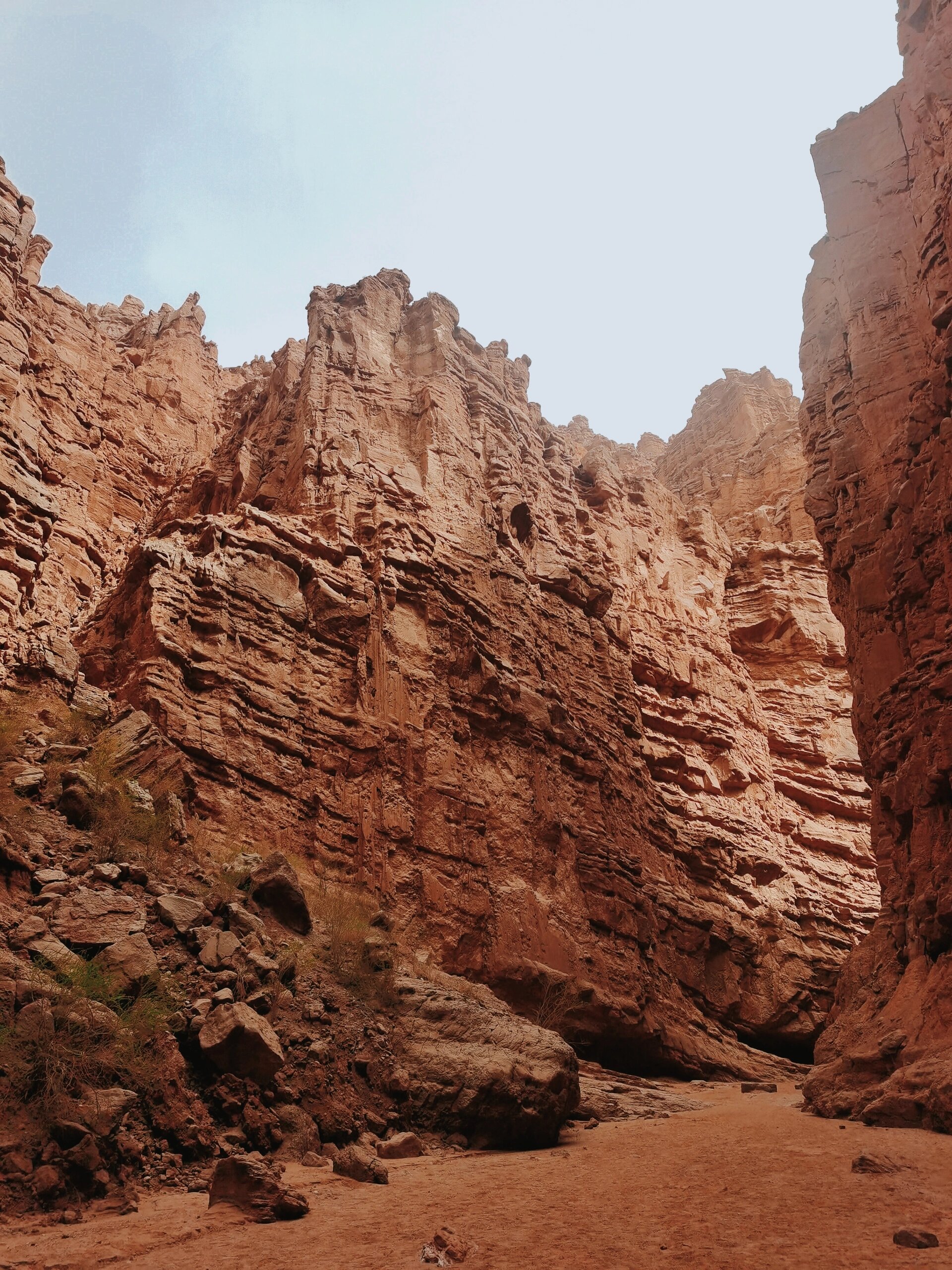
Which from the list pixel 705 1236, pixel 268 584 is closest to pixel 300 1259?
pixel 705 1236

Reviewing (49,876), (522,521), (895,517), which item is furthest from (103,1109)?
(522,521)

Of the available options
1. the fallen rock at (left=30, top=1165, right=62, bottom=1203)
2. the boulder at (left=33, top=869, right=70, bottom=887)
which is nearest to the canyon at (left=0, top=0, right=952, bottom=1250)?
the fallen rock at (left=30, top=1165, right=62, bottom=1203)

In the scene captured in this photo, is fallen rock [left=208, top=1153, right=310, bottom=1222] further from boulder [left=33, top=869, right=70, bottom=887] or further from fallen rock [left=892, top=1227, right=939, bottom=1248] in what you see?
fallen rock [left=892, top=1227, right=939, bottom=1248]

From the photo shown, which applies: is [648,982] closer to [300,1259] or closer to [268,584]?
[268,584]

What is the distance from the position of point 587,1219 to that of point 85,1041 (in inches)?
139

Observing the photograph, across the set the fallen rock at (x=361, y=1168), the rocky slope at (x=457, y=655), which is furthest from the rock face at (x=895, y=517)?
the rocky slope at (x=457, y=655)

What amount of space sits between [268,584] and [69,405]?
587 inches

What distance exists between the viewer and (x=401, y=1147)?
826 centimetres

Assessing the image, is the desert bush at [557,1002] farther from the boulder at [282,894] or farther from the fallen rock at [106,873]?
the fallen rock at [106,873]

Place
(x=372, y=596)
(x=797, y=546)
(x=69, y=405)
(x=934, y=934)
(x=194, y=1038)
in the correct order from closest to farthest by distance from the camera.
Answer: (x=194, y=1038), (x=934, y=934), (x=372, y=596), (x=69, y=405), (x=797, y=546)

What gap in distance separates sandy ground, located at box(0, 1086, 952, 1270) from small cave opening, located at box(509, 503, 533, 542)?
18.5m

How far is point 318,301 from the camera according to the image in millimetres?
25781

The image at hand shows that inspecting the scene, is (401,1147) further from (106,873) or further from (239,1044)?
(106,873)

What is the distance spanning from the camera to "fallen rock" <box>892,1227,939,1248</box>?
4699 millimetres
